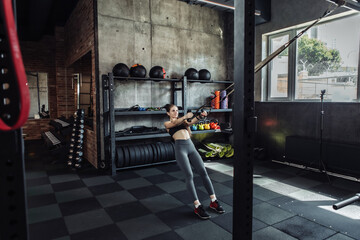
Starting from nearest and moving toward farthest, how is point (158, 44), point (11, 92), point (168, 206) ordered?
point (11, 92), point (168, 206), point (158, 44)

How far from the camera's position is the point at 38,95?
9.41 metres

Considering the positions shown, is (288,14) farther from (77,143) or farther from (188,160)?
(77,143)

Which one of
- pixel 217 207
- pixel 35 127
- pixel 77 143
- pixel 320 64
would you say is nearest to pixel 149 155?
pixel 77 143

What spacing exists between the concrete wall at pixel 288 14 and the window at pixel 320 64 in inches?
9.4

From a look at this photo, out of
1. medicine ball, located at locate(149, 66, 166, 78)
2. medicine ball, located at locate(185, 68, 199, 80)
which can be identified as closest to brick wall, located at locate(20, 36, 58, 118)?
medicine ball, located at locate(149, 66, 166, 78)

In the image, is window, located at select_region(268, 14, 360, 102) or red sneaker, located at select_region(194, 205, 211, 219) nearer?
red sneaker, located at select_region(194, 205, 211, 219)

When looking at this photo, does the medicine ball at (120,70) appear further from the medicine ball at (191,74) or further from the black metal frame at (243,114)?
the black metal frame at (243,114)

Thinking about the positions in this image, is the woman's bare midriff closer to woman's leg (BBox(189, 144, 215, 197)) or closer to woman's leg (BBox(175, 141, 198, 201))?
woman's leg (BBox(175, 141, 198, 201))

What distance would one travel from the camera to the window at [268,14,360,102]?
484 cm

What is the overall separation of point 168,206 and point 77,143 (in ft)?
9.79

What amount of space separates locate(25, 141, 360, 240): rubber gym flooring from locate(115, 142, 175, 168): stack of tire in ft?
0.67

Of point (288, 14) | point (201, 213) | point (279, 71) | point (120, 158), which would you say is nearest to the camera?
point (201, 213)

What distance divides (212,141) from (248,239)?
19.0 ft

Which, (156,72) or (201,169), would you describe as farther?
(156,72)
